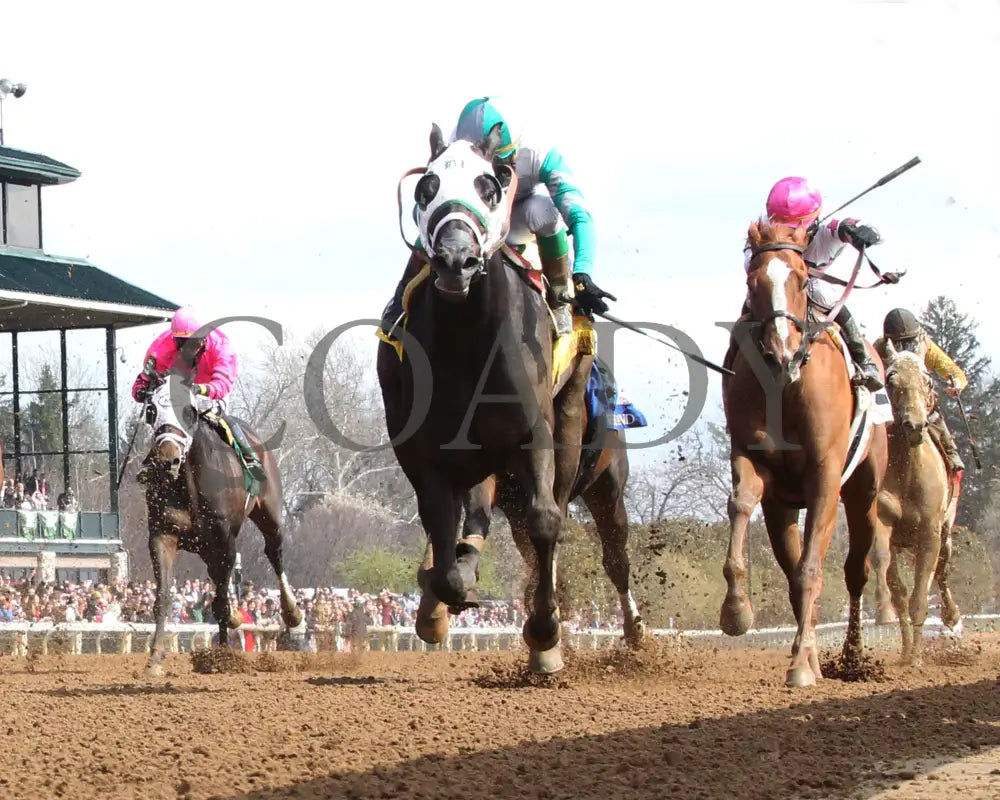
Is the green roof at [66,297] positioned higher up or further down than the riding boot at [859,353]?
higher up

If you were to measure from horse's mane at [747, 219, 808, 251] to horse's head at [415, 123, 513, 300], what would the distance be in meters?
2.35

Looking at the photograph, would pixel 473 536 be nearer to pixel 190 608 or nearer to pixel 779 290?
pixel 779 290

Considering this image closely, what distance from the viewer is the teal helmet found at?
7.32m

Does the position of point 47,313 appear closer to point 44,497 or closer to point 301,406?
point 44,497

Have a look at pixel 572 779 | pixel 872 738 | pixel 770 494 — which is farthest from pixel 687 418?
pixel 572 779

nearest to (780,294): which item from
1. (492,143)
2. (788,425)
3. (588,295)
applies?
(788,425)

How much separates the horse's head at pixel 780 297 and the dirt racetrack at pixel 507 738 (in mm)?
1761

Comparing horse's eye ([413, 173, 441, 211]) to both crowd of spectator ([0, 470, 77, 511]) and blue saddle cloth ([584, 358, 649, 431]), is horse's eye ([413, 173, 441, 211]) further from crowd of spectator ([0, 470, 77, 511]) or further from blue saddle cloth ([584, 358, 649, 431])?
crowd of spectator ([0, 470, 77, 511])

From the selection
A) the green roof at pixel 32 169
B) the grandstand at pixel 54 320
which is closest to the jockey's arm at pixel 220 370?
the grandstand at pixel 54 320

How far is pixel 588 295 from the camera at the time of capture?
8133 millimetres

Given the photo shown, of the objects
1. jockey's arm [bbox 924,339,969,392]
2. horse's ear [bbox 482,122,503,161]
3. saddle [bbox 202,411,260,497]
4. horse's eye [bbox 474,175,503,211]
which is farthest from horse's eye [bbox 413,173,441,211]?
jockey's arm [bbox 924,339,969,392]

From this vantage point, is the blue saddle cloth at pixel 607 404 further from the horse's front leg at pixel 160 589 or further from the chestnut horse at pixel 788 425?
the horse's front leg at pixel 160 589

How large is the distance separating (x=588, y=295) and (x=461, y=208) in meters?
1.63

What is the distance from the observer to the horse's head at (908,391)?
39.0 ft
